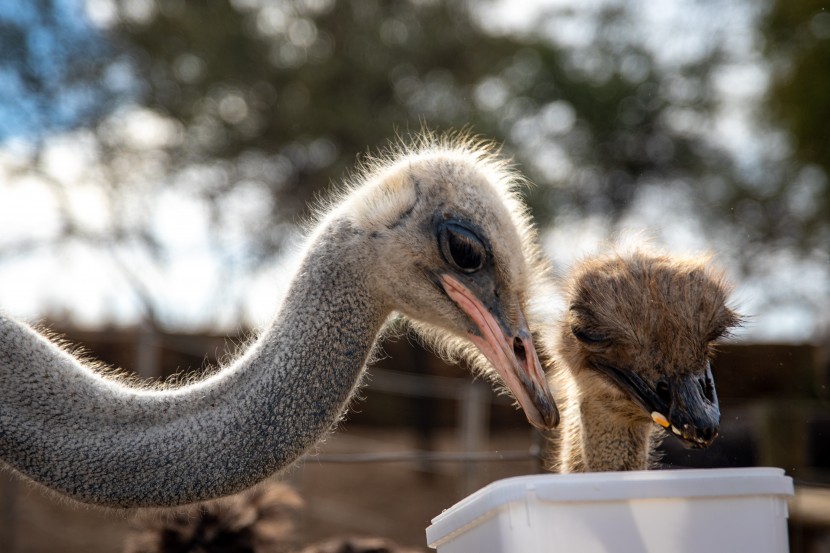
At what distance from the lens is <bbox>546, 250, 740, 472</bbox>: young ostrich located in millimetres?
3002

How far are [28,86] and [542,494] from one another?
444 inches

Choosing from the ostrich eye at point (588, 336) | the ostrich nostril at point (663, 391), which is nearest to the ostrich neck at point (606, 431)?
the ostrich eye at point (588, 336)

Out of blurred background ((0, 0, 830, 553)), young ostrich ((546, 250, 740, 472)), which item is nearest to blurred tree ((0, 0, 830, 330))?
blurred background ((0, 0, 830, 553))

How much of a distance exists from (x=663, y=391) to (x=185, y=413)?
1.25 m

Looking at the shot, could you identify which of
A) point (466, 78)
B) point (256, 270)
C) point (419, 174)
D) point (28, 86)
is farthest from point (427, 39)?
point (419, 174)

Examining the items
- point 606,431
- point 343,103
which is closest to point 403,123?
point 343,103

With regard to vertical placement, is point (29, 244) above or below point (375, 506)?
above

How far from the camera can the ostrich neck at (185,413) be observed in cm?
263

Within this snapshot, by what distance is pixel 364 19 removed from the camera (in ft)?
44.6

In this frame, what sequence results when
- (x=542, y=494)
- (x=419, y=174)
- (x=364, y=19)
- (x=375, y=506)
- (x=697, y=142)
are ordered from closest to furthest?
(x=542, y=494), (x=419, y=174), (x=375, y=506), (x=364, y=19), (x=697, y=142)

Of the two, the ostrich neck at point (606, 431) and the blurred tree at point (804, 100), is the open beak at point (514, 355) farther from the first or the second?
the blurred tree at point (804, 100)

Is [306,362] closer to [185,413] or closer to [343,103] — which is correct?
[185,413]

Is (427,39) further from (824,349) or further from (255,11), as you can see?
(824,349)

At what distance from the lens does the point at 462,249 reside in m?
2.82
